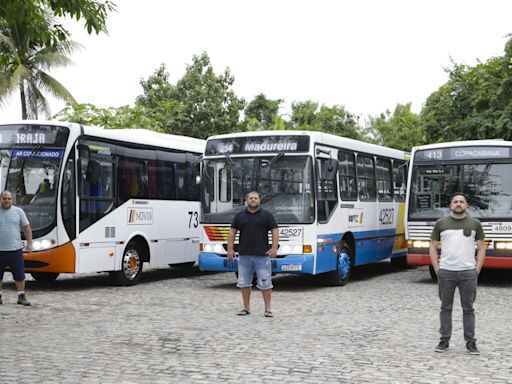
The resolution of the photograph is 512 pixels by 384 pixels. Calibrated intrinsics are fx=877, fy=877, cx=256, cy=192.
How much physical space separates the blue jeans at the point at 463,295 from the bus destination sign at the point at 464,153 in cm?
834

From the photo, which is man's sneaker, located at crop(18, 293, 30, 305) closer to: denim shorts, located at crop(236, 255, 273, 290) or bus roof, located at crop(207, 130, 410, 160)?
denim shorts, located at crop(236, 255, 273, 290)

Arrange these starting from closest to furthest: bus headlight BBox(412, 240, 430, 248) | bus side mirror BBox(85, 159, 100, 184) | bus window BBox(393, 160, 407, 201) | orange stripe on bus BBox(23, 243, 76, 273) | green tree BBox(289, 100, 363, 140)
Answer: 1. orange stripe on bus BBox(23, 243, 76, 273)
2. bus side mirror BBox(85, 159, 100, 184)
3. bus headlight BBox(412, 240, 430, 248)
4. bus window BBox(393, 160, 407, 201)
5. green tree BBox(289, 100, 363, 140)

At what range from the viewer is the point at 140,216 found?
1752cm

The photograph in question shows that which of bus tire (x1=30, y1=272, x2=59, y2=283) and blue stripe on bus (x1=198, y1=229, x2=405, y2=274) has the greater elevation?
blue stripe on bus (x1=198, y1=229, x2=405, y2=274)

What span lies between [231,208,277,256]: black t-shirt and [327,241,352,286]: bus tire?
4588mm

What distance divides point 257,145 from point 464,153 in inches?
169

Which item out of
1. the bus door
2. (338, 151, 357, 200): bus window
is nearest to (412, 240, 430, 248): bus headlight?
(338, 151, 357, 200): bus window

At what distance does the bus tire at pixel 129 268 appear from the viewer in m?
17.0

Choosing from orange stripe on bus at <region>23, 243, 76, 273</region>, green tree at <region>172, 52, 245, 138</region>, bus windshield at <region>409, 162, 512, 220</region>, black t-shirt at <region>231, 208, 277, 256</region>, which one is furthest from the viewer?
green tree at <region>172, 52, 245, 138</region>

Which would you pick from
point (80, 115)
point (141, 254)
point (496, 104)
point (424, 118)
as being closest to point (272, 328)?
point (141, 254)

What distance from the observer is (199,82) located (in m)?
47.3

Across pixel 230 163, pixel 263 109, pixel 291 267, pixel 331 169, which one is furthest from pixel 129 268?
pixel 263 109

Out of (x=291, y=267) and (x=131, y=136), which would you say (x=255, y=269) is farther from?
(x=131, y=136)

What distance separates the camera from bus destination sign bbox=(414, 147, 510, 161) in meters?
17.1
